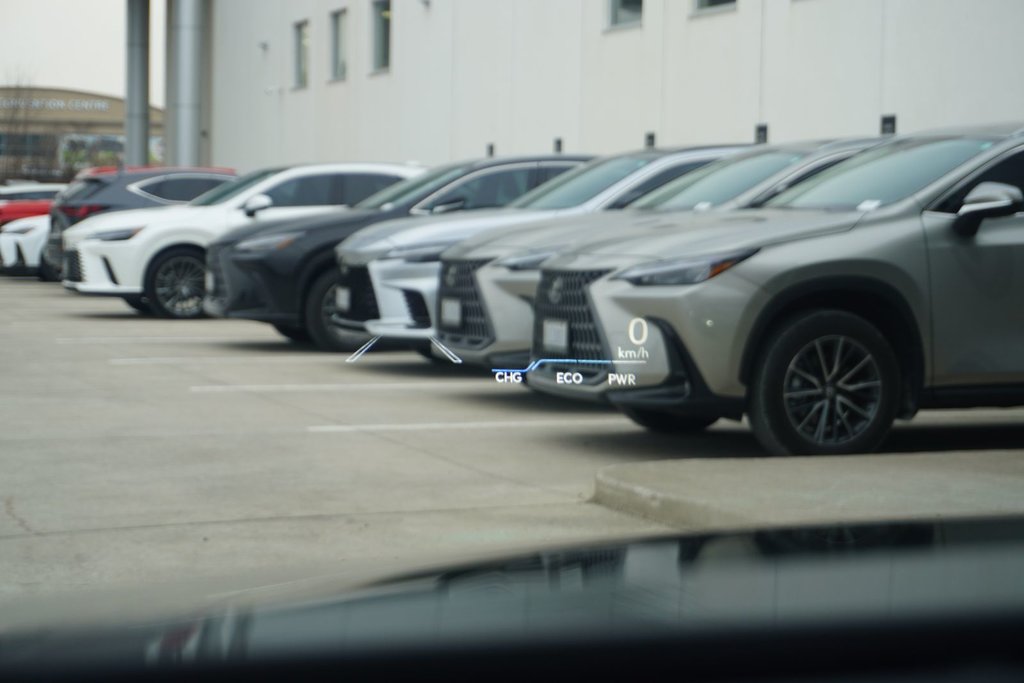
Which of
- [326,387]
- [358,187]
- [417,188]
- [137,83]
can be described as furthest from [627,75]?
[137,83]

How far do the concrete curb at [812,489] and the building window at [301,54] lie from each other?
29.6 metres

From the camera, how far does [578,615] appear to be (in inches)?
67.3

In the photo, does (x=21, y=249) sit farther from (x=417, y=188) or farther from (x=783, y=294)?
(x=783, y=294)

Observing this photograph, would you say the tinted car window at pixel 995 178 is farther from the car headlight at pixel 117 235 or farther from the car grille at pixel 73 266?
the car grille at pixel 73 266

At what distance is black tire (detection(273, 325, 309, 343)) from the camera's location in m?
14.8

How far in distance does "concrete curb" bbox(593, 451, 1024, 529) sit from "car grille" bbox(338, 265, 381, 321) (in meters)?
4.92

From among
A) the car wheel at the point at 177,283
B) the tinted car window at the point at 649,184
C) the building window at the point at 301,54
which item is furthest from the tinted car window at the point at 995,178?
the building window at the point at 301,54

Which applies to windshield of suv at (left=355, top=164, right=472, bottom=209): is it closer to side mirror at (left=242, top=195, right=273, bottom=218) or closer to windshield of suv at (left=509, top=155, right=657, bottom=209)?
windshield of suv at (left=509, top=155, right=657, bottom=209)

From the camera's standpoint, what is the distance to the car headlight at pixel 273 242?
13.3m

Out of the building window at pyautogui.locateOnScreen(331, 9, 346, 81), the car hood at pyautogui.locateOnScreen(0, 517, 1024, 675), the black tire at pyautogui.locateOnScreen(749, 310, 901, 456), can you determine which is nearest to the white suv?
the black tire at pyautogui.locateOnScreen(749, 310, 901, 456)

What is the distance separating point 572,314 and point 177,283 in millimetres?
10451

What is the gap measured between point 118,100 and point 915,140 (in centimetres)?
10863

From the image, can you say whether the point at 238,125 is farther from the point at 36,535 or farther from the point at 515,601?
the point at 515,601

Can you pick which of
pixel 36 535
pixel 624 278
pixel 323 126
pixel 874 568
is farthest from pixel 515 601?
pixel 323 126
